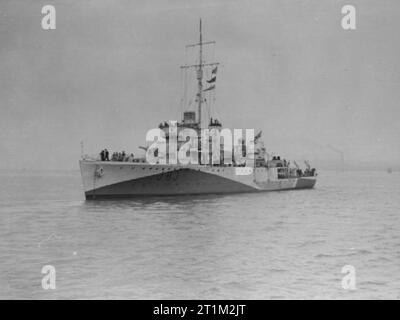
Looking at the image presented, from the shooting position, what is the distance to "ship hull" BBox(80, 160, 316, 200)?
3262 cm

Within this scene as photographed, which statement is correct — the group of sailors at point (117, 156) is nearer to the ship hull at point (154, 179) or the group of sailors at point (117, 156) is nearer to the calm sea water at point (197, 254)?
the ship hull at point (154, 179)

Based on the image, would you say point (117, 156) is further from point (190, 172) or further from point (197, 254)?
point (197, 254)

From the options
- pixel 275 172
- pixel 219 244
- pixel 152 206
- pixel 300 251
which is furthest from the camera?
pixel 275 172

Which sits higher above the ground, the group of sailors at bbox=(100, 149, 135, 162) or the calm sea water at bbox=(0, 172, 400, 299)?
the group of sailors at bbox=(100, 149, 135, 162)

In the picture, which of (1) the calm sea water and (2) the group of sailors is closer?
(1) the calm sea water

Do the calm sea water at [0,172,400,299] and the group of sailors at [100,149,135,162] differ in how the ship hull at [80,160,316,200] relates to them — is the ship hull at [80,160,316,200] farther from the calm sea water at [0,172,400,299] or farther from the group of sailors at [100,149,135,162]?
the calm sea water at [0,172,400,299]

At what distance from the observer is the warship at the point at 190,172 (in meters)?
32.9

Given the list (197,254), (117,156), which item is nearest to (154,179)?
(117,156)
